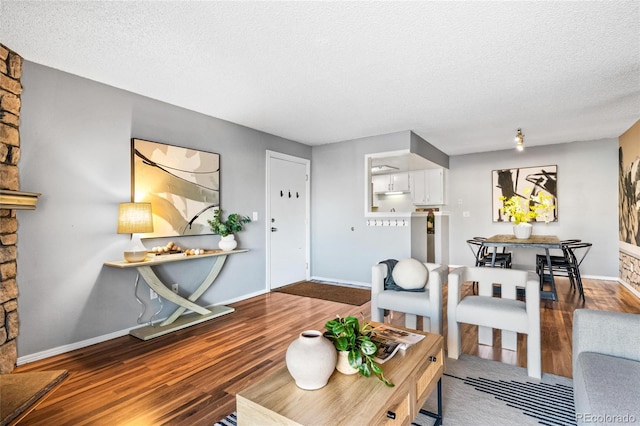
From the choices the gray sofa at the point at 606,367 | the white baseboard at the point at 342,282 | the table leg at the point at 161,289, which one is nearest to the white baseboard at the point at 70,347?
the table leg at the point at 161,289

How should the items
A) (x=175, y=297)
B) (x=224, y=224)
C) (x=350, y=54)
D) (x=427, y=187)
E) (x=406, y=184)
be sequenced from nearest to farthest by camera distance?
1. (x=350, y=54)
2. (x=175, y=297)
3. (x=224, y=224)
4. (x=427, y=187)
5. (x=406, y=184)

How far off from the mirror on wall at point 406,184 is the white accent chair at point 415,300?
3121 mm

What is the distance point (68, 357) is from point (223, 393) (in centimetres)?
153

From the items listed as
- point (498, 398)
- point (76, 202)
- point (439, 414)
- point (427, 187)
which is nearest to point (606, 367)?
point (498, 398)

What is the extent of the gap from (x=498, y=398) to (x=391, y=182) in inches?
228

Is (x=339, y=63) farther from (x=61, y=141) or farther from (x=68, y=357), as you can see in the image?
(x=68, y=357)

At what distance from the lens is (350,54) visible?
2488 mm

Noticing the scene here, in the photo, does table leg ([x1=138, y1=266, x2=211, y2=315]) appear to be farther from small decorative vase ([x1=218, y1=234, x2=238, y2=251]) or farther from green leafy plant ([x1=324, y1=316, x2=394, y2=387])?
green leafy plant ([x1=324, y1=316, x2=394, y2=387])

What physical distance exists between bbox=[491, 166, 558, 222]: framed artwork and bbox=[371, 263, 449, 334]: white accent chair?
411cm

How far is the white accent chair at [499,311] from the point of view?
2.25 meters

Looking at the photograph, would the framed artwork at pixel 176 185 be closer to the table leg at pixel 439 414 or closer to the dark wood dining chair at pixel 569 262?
the table leg at pixel 439 414

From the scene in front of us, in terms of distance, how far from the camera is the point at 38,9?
76.6 inches

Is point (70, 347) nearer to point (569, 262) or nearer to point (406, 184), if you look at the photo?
point (569, 262)

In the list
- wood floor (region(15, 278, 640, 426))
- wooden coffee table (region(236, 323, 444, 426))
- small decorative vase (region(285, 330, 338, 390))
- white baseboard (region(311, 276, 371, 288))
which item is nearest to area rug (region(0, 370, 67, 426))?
wood floor (region(15, 278, 640, 426))
